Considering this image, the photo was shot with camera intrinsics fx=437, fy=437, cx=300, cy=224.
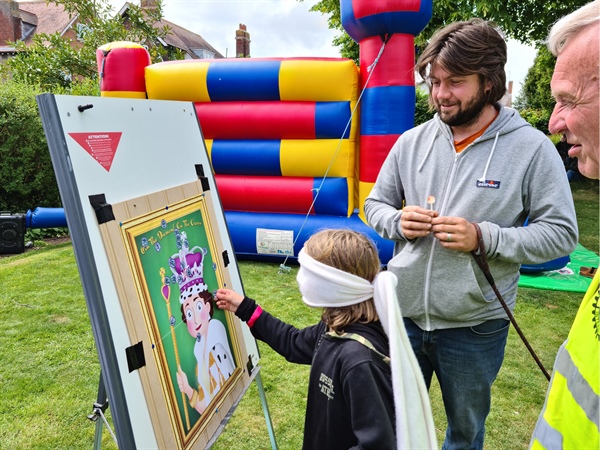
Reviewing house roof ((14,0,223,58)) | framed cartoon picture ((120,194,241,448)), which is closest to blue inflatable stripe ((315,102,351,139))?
framed cartoon picture ((120,194,241,448))

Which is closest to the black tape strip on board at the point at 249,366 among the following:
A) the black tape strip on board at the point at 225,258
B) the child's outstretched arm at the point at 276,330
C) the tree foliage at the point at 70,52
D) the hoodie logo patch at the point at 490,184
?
the child's outstretched arm at the point at 276,330

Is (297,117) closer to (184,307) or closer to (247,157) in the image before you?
(247,157)

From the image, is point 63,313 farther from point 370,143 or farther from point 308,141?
point 370,143

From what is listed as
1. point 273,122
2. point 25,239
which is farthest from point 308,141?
point 25,239

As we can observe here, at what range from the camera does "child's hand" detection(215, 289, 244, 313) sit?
5.26 feet

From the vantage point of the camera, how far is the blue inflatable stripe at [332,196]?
179 inches

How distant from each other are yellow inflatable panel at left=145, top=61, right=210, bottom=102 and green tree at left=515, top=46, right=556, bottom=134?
9836 mm

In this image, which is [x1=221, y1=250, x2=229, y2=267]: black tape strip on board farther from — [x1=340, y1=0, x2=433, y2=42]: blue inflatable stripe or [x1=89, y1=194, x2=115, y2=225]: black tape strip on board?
[x1=340, y1=0, x2=433, y2=42]: blue inflatable stripe

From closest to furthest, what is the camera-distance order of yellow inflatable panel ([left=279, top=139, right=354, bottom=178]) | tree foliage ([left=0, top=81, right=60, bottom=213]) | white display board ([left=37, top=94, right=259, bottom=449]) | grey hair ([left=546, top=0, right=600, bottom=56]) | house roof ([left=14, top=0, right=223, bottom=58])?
grey hair ([left=546, top=0, right=600, bottom=56]) < white display board ([left=37, top=94, right=259, bottom=449]) < yellow inflatable panel ([left=279, top=139, right=354, bottom=178]) < tree foliage ([left=0, top=81, right=60, bottom=213]) < house roof ([left=14, top=0, right=223, bottom=58])

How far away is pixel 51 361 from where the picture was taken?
9.93 feet

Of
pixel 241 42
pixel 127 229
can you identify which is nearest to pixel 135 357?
pixel 127 229

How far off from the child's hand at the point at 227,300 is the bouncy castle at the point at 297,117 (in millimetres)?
2873

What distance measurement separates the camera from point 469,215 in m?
1.47

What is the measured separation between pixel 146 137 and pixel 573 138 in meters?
1.19
